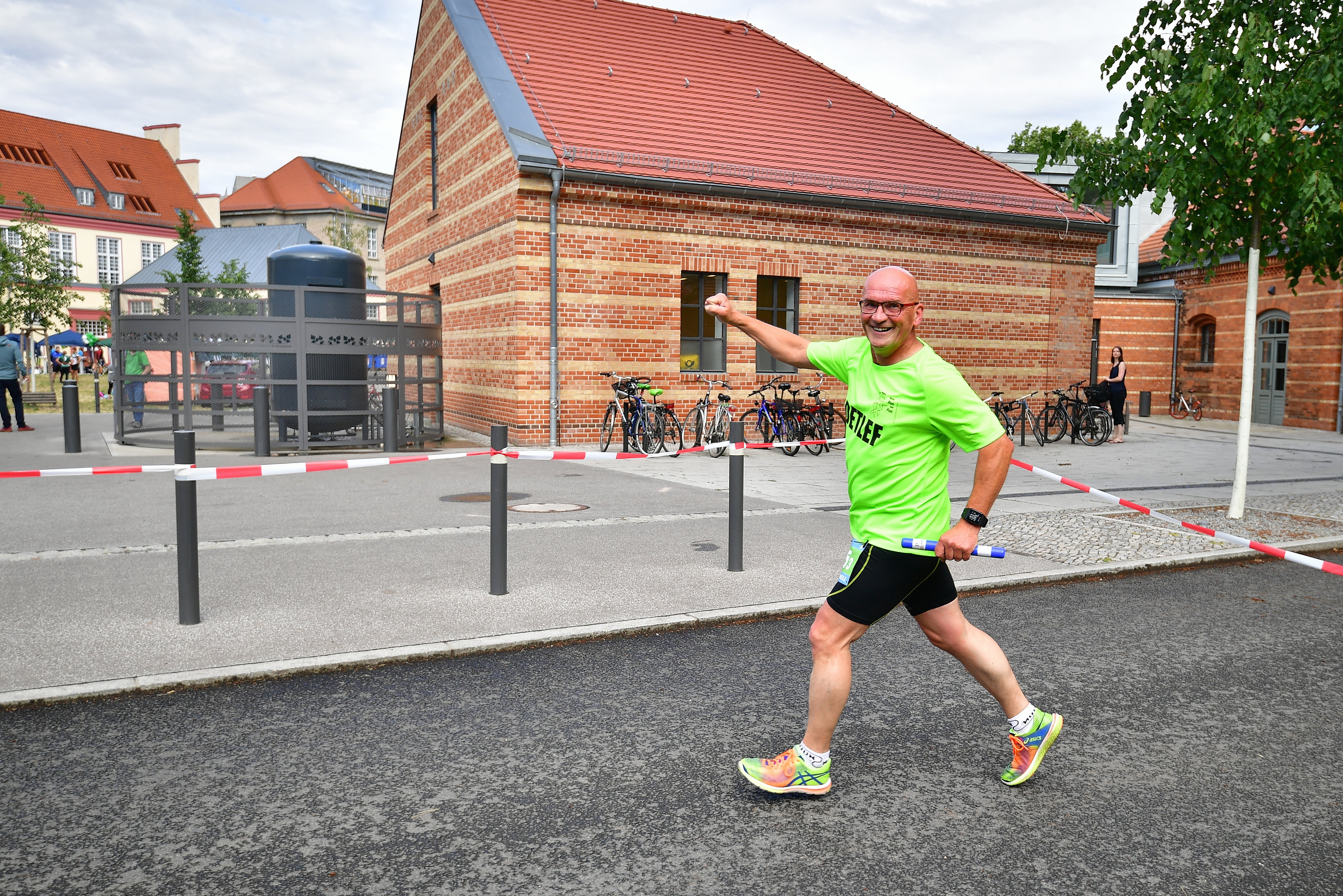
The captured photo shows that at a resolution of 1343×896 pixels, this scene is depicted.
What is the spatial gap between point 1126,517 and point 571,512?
5.18 m

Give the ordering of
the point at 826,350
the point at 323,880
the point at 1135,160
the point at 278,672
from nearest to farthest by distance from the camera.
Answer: the point at 323,880 → the point at 826,350 → the point at 278,672 → the point at 1135,160

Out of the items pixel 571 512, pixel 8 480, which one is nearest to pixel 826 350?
pixel 571 512

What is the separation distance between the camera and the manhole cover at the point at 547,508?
31.0 feet

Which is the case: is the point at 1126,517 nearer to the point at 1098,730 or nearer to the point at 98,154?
the point at 1098,730

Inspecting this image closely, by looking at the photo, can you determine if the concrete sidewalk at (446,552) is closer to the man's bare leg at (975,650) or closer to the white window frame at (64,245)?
the man's bare leg at (975,650)

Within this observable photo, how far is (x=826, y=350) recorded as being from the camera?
3629 millimetres

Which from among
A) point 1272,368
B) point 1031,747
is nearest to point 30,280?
point 1272,368

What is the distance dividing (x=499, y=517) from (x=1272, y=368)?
25.2 metres

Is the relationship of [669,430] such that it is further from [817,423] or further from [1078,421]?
[1078,421]

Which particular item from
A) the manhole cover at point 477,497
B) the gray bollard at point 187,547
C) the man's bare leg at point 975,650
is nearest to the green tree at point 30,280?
the manhole cover at point 477,497

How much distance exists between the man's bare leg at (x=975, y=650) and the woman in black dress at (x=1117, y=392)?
16688 mm

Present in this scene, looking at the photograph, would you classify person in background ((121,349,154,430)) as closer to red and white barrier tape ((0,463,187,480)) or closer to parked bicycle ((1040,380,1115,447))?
red and white barrier tape ((0,463,187,480))

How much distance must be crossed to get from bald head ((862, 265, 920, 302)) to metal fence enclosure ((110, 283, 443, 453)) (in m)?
12.2

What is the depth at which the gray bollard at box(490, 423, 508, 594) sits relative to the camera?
5992mm
